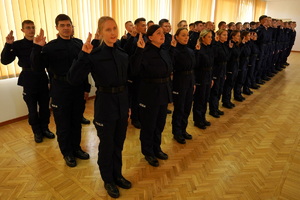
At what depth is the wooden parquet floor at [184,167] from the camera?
2.39m

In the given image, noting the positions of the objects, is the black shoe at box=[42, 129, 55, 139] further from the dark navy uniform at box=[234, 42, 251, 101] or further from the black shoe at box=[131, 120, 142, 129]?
the dark navy uniform at box=[234, 42, 251, 101]

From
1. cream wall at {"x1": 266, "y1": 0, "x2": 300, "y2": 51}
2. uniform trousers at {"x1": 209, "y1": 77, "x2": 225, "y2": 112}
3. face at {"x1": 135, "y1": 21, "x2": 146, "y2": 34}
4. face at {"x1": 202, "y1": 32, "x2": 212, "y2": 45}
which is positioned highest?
cream wall at {"x1": 266, "y1": 0, "x2": 300, "y2": 51}

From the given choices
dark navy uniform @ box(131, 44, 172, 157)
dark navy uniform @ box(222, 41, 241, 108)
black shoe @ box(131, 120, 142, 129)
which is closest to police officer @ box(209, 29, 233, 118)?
dark navy uniform @ box(222, 41, 241, 108)

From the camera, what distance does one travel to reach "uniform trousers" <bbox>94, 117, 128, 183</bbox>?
213 centimetres

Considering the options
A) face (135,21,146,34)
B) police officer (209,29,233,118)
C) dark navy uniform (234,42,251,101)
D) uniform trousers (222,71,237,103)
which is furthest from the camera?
dark navy uniform (234,42,251,101)

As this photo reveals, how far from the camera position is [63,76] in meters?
2.54

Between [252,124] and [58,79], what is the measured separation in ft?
11.1

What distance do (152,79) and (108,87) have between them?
0.68m

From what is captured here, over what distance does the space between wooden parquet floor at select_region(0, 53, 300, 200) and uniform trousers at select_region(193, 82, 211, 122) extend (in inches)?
9.1

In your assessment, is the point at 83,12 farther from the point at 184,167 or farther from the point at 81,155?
the point at 184,167

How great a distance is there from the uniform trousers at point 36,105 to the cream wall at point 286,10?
15677mm

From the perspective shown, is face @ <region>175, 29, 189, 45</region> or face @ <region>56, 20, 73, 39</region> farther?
face @ <region>175, 29, 189, 45</region>

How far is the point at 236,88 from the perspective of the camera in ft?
17.8

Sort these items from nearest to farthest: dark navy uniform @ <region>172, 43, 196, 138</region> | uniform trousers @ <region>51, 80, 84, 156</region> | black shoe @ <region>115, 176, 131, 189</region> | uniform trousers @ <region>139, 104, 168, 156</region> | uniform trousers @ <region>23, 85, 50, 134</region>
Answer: black shoe @ <region>115, 176, 131, 189</region>
uniform trousers @ <region>51, 80, 84, 156</region>
uniform trousers @ <region>139, 104, 168, 156</region>
dark navy uniform @ <region>172, 43, 196, 138</region>
uniform trousers @ <region>23, 85, 50, 134</region>
